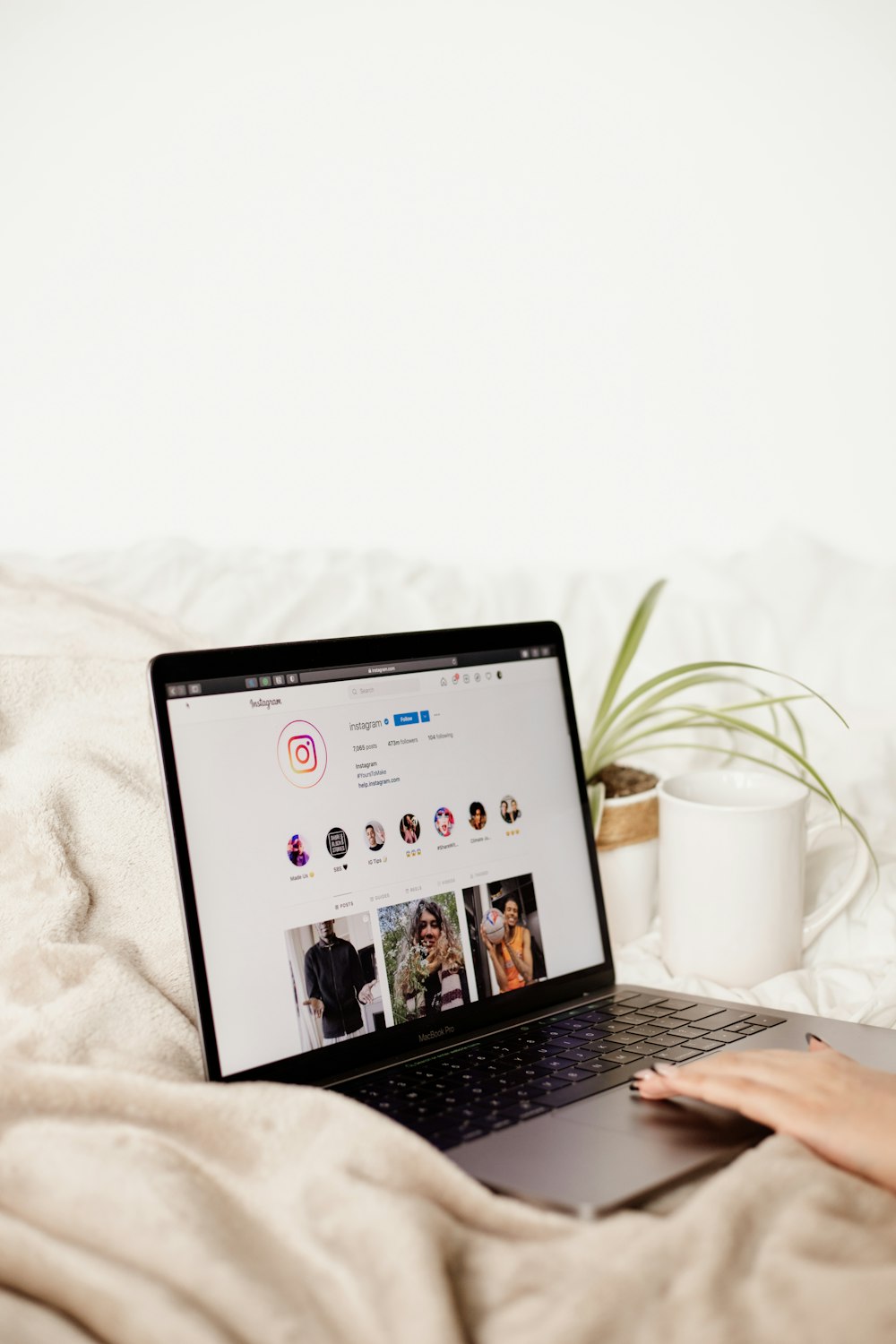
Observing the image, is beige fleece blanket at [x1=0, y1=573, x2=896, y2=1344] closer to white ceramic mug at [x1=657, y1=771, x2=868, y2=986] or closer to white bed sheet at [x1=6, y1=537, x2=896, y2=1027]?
white ceramic mug at [x1=657, y1=771, x2=868, y2=986]

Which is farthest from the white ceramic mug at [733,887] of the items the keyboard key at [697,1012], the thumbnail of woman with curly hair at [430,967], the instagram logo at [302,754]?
the instagram logo at [302,754]

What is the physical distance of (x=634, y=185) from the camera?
5.39ft

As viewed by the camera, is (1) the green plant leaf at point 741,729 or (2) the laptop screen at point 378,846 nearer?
(2) the laptop screen at point 378,846

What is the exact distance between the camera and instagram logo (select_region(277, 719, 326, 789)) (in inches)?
30.5

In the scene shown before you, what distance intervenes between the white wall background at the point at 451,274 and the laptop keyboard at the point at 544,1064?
3.26 feet

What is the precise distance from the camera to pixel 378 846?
81 centimetres

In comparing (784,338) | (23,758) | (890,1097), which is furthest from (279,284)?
(890,1097)

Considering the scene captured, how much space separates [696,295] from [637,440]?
245 millimetres

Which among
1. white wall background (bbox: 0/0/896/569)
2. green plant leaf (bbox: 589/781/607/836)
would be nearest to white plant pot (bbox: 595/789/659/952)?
green plant leaf (bbox: 589/781/607/836)

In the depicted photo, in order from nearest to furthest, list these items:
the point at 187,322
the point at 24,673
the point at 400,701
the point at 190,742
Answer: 1. the point at 190,742
2. the point at 400,701
3. the point at 24,673
4. the point at 187,322

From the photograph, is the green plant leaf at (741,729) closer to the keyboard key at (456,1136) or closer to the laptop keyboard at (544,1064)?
the laptop keyboard at (544,1064)

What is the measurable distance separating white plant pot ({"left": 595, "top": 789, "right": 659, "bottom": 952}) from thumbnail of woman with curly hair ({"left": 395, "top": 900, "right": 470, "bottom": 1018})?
332mm

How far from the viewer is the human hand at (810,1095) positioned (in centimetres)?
57

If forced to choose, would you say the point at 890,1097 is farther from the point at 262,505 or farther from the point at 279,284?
the point at 279,284
